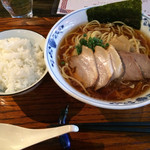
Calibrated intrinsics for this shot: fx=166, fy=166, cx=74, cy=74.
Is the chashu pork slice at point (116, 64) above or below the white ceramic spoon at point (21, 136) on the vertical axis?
above

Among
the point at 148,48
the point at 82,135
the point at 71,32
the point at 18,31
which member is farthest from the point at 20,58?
the point at 148,48

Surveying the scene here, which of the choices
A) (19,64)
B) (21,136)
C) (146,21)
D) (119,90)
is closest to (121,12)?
(146,21)

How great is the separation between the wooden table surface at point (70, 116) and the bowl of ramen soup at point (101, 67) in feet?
0.46

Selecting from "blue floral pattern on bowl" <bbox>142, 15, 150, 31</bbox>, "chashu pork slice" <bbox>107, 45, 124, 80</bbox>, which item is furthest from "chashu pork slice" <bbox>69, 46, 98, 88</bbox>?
"blue floral pattern on bowl" <bbox>142, 15, 150, 31</bbox>

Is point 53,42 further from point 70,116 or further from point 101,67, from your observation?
point 70,116

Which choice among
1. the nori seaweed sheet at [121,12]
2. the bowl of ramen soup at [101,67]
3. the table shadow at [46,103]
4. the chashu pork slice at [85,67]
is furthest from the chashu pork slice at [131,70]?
the nori seaweed sheet at [121,12]

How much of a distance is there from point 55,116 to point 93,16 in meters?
1.10

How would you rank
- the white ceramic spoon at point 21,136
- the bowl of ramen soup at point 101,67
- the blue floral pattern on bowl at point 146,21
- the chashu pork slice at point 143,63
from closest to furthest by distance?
the white ceramic spoon at point 21,136, the bowl of ramen soup at point 101,67, the chashu pork slice at point 143,63, the blue floral pattern on bowl at point 146,21

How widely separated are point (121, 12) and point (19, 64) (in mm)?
1140

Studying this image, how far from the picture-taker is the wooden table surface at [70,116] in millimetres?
1183

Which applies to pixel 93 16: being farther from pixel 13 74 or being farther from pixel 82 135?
pixel 82 135

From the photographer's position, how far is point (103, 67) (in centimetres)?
133

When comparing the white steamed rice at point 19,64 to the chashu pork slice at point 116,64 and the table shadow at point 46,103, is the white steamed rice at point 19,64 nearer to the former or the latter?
the table shadow at point 46,103

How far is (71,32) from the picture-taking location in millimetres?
1758
